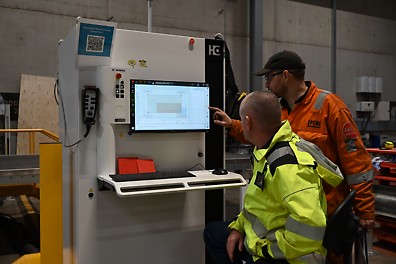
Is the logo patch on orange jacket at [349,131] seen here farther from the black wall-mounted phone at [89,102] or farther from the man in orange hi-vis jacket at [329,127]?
the black wall-mounted phone at [89,102]

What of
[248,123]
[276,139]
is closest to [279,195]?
[276,139]

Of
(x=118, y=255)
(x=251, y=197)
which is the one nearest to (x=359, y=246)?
(x=251, y=197)

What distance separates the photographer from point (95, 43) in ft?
7.38

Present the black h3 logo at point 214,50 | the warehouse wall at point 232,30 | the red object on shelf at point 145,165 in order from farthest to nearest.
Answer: the warehouse wall at point 232,30 → the black h3 logo at point 214,50 → the red object on shelf at point 145,165

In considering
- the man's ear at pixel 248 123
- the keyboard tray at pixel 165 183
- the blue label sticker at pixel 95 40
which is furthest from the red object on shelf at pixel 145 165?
the man's ear at pixel 248 123

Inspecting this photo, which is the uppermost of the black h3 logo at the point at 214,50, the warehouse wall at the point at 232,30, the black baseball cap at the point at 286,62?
the warehouse wall at the point at 232,30

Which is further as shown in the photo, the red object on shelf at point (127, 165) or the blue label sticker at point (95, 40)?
the red object on shelf at point (127, 165)

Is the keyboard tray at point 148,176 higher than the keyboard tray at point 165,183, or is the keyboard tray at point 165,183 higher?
the keyboard tray at point 148,176

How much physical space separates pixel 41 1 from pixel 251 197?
552 cm

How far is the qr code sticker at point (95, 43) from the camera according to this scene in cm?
224

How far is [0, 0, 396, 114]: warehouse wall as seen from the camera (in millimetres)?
5938

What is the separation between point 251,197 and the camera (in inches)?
67.2

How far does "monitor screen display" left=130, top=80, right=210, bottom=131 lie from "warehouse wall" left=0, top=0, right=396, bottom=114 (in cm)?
435

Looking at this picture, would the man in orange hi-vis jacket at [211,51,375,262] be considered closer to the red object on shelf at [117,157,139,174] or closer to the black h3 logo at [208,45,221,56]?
the black h3 logo at [208,45,221,56]
